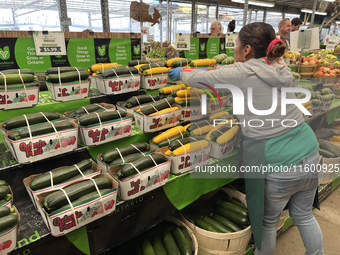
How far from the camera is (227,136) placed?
217 cm

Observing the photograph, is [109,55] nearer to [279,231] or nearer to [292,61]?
[279,231]

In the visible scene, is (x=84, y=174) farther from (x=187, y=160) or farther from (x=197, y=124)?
(x=197, y=124)

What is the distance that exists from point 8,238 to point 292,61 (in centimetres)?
471

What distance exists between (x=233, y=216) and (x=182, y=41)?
239 centimetres

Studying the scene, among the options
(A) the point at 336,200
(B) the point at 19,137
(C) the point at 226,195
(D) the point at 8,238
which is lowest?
(A) the point at 336,200

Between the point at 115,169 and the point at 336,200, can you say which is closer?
the point at 115,169

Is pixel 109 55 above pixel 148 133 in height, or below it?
above

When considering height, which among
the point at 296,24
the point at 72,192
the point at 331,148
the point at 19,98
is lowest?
the point at 331,148

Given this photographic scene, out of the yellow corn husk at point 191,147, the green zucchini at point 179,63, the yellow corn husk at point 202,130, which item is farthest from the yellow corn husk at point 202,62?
the yellow corn husk at point 191,147

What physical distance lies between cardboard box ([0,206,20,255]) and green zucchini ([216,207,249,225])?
1.74 meters

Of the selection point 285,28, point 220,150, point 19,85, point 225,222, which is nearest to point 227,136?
point 220,150

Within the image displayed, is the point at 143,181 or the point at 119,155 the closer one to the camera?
the point at 143,181

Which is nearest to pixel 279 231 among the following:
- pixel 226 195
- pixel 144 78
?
pixel 226 195

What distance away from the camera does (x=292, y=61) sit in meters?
4.32
